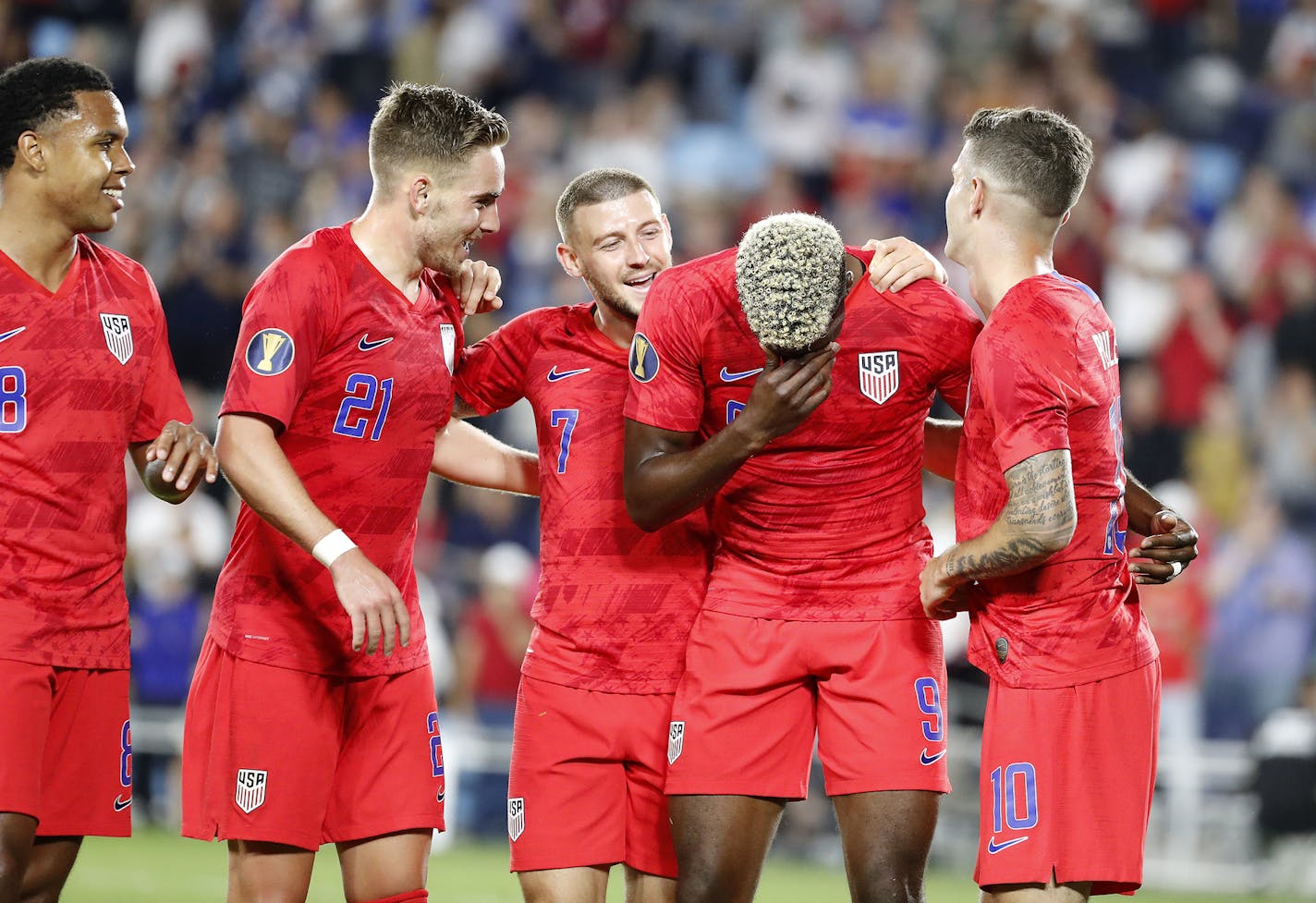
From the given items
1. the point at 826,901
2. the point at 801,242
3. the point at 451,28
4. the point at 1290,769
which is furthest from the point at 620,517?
the point at 451,28

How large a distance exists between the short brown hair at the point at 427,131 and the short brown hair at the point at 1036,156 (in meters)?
1.56

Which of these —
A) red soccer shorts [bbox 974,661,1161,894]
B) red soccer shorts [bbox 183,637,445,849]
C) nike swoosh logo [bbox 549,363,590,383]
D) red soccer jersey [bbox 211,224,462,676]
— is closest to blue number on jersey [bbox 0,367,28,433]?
red soccer jersey [bbox 211,224,462,676]

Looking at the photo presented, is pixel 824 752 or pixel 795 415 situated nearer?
pixel 795 415

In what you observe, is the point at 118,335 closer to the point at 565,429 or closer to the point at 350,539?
the point at 350,539

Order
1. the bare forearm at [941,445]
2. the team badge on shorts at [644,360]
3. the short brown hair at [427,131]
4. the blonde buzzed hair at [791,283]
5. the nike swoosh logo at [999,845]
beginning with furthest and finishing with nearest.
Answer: the bare forearm at [941,445]
the short brown hair at [427,131]
the team badge on shorts at [644,360]
the nike swoosh logo at [999,845]
the blonde buzzed hair at [791,283]

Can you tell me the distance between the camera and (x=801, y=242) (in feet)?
14.3

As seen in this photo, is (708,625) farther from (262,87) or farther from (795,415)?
(262,87)

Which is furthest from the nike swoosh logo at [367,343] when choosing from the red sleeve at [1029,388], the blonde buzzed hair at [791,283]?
the red sleeve at [1029,388]

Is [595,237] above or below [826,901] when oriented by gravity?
above

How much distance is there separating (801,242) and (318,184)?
1085 cm

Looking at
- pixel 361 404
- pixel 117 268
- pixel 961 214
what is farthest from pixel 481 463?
pixel 961 214

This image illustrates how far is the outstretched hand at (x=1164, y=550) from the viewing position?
5.09 metres

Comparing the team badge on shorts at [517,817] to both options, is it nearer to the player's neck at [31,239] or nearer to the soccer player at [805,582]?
the soccer player at [805,582]

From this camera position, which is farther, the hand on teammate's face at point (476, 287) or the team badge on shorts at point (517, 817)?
the hand on teammate's face at point (476, 287)
